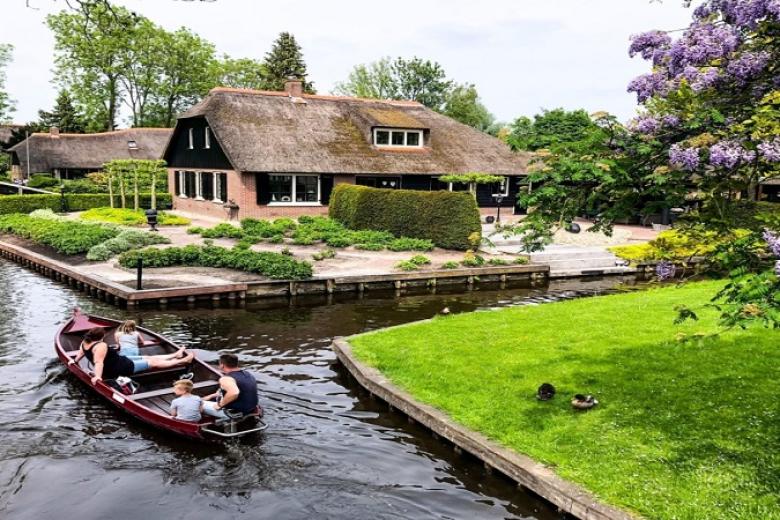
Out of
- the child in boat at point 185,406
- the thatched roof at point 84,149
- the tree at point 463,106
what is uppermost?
the tree at point 463,106

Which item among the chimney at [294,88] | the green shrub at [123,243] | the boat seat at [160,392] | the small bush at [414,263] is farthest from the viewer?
the chimney at [294,88]

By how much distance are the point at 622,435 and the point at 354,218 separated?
905 inches

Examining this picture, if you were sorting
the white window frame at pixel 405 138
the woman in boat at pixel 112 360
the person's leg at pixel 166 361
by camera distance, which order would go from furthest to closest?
1. the white window frame at pixel 405 138
2. the person's leg at pixel 166 361
3. the woman in boat at pixel 112 360

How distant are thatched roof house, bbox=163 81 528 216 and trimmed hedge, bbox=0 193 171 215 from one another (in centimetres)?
187

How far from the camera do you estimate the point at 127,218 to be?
34250 millimetres

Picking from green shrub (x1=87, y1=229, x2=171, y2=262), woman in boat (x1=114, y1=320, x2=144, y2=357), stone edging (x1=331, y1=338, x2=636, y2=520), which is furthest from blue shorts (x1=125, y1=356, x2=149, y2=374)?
green shrub (x1=87, y1=229, x2=171, y2=262)

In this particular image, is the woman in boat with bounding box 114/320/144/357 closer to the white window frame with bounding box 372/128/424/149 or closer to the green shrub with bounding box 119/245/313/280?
the green shrub with bounding box 119/245/313/280

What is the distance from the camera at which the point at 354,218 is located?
103ft

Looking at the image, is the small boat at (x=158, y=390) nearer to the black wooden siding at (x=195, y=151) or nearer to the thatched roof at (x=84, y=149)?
the black wooden siding at (x=195, y=151)

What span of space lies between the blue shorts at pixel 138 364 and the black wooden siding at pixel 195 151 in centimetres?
2397

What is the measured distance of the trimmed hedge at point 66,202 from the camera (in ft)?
126

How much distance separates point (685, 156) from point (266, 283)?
16.0m

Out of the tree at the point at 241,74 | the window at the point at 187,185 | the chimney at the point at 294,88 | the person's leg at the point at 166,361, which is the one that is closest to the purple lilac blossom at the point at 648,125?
the person's leg at the point at 166,361

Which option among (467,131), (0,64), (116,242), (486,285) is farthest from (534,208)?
(0,64)
